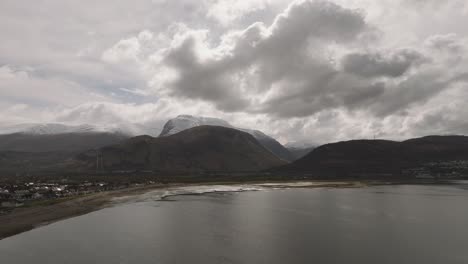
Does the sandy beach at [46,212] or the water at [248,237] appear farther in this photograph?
the sandy beach at [46,212]

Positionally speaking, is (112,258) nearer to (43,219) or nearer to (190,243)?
(190,243)

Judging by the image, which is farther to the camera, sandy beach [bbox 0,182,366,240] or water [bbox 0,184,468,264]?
sandy beach [bbox 0,182,366,240]

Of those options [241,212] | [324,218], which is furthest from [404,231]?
[241,212]

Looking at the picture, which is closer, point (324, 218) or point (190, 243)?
point (190, 243)

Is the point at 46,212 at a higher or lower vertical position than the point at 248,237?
higher

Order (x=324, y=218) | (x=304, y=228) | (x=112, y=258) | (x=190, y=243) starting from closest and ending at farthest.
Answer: (x=112, y=258) → (x=190, y=243) → (x=304, y=228) → (x=324, y=218)

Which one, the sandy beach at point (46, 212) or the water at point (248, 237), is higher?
the sandy beach at point (46, 212)

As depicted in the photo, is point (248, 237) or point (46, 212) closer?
point (248, 237)

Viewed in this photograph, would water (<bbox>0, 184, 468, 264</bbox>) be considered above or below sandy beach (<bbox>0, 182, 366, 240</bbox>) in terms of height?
below
